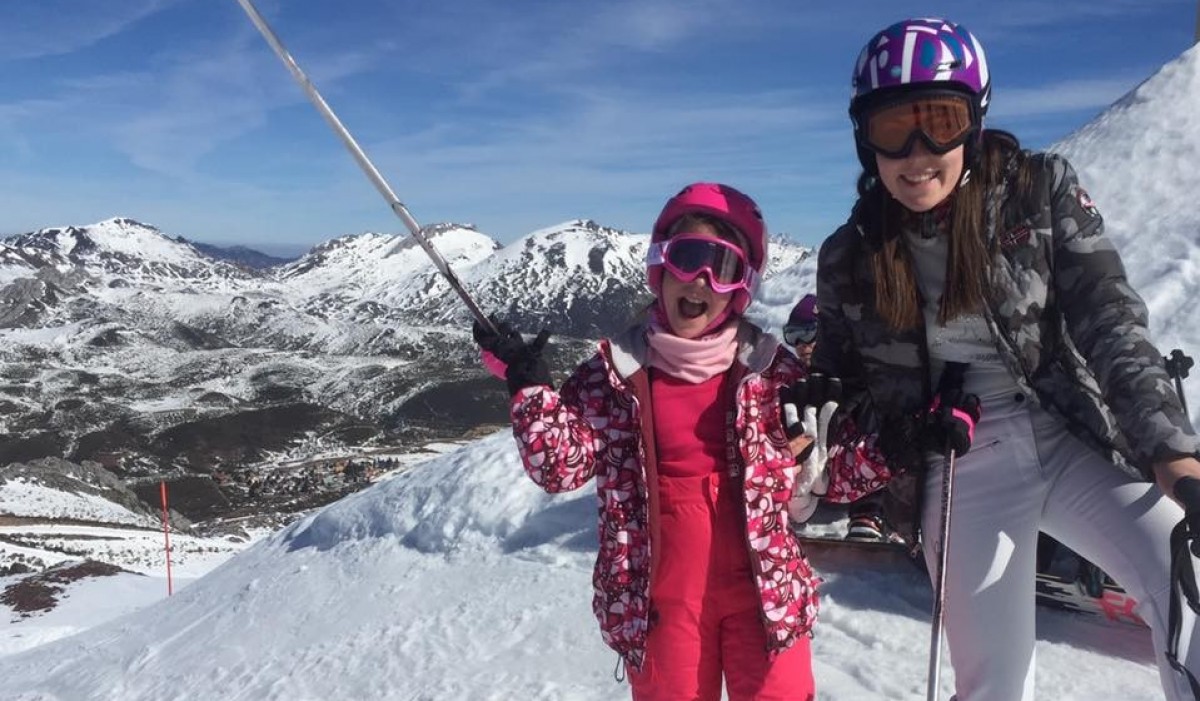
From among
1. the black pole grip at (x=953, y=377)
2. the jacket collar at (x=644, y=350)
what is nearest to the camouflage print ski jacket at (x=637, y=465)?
the jacket collar at (x=644, y=350)

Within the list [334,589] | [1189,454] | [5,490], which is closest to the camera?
[1189,454]

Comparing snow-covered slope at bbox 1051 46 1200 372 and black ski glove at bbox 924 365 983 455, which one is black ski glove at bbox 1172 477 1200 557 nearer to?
black ski glove at bbox 924 365 983 455

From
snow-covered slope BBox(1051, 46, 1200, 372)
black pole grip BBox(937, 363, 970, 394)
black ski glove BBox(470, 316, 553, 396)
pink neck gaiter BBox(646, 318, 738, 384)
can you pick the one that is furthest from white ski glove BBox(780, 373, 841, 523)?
snow-covered slope BBox(1051, 46, 1200, 372)

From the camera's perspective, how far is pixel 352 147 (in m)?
3.31

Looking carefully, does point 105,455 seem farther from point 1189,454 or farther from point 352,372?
point 1189,454

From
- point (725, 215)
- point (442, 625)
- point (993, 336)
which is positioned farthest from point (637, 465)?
A: point (442, 625)

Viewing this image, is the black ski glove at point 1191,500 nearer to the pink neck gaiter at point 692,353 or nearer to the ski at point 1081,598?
the pink neck gaiter at point 692,353

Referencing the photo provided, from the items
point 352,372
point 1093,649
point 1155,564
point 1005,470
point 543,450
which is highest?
point 352,372

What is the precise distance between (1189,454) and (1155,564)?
412 mm

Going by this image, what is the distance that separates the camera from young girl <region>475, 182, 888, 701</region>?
10.9 feet

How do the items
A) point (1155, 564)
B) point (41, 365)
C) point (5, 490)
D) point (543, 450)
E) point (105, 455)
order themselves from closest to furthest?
point (1155, 564)
point (543, 450)
point (5, 490)
point (105, 455)
point (41, 365)

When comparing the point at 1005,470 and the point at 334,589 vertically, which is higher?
the point at 1005,470

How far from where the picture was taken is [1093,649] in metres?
5.62

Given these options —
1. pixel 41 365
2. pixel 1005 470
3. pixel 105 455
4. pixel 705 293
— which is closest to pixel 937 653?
pixel 1005 470
